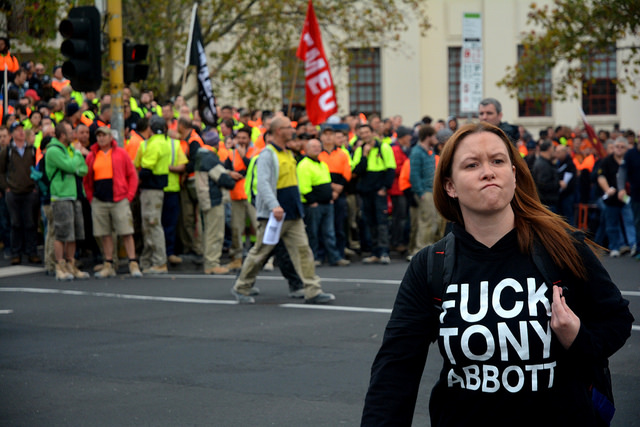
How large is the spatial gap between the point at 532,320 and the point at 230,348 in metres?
6.03

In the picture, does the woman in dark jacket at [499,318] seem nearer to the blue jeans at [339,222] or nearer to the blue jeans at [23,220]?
the blue jeans at [339,222]

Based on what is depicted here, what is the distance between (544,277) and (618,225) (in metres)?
15.5

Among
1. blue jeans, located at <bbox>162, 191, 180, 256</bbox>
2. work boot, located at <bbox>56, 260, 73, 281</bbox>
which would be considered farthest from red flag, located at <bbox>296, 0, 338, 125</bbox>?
work boot, located at <bbox>56, 260, 73, 281</bbox>

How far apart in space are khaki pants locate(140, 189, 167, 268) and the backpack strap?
12.5 meters

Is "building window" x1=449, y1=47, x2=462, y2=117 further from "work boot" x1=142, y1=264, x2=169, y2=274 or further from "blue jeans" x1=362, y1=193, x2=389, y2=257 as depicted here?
"work boot" x1=142, y1=264, x2=169, y2=274

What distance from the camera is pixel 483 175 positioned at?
321 cm

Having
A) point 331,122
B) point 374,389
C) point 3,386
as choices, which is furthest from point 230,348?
point 331,122

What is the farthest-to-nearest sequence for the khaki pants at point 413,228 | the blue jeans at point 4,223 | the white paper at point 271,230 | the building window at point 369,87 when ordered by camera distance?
1. the building window at point 369,87
2. the blue jeans at point 4,223
3. the khaki pants at point 413,228
4. the white paper at point 271,230

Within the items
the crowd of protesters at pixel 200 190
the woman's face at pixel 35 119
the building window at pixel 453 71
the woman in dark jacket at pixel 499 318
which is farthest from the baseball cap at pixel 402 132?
the building window at pixel 453 71

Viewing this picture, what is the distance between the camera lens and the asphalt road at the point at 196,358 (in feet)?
21.9

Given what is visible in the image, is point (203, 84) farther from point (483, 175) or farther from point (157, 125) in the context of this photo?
point (483, 175)

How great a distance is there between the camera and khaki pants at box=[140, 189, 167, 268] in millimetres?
15555

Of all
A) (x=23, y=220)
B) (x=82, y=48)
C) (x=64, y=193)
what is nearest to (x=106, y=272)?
(x=64, y=193)

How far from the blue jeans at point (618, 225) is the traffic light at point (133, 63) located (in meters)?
8.14
